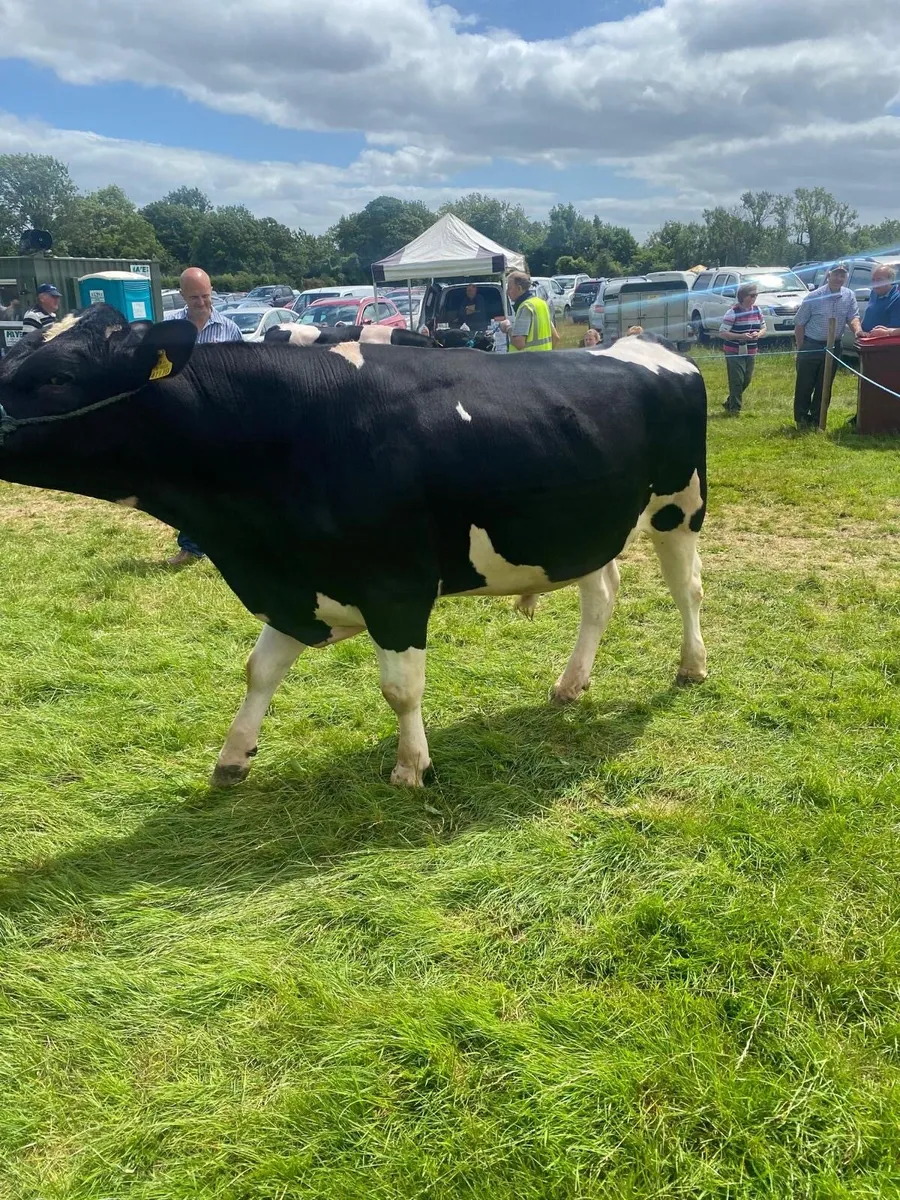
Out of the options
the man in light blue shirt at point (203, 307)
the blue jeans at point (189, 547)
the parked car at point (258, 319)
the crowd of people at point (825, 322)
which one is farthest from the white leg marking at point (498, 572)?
the parked car at point (258, 319)

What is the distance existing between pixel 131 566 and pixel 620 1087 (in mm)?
6115

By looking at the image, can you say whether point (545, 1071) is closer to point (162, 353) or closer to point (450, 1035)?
point (450, 1035)

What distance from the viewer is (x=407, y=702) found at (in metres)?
3.73

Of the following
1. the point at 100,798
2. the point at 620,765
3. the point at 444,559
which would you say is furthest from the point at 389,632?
the point at 100,798

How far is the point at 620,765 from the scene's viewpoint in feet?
13.0

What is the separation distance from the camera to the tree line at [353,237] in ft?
182

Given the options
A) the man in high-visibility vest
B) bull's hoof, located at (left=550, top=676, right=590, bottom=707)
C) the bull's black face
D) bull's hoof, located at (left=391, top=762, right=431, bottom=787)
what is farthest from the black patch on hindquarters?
the man in high-visibility vest

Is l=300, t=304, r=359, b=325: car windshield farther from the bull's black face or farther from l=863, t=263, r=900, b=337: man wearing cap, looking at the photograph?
the bull's black face

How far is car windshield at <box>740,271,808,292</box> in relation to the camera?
72.2 feet

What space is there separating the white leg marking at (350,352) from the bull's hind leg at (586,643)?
1741mm

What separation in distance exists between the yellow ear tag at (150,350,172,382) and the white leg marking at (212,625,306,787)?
3.89 feet

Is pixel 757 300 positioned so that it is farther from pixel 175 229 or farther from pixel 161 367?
pixel 175 229

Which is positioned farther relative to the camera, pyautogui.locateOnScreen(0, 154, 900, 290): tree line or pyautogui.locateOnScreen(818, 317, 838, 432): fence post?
pyautogui.locateOnScreen(0, 154, 900, 290): tree line

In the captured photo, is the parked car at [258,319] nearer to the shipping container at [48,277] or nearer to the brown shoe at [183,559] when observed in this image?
the shipping container at [48,277]
